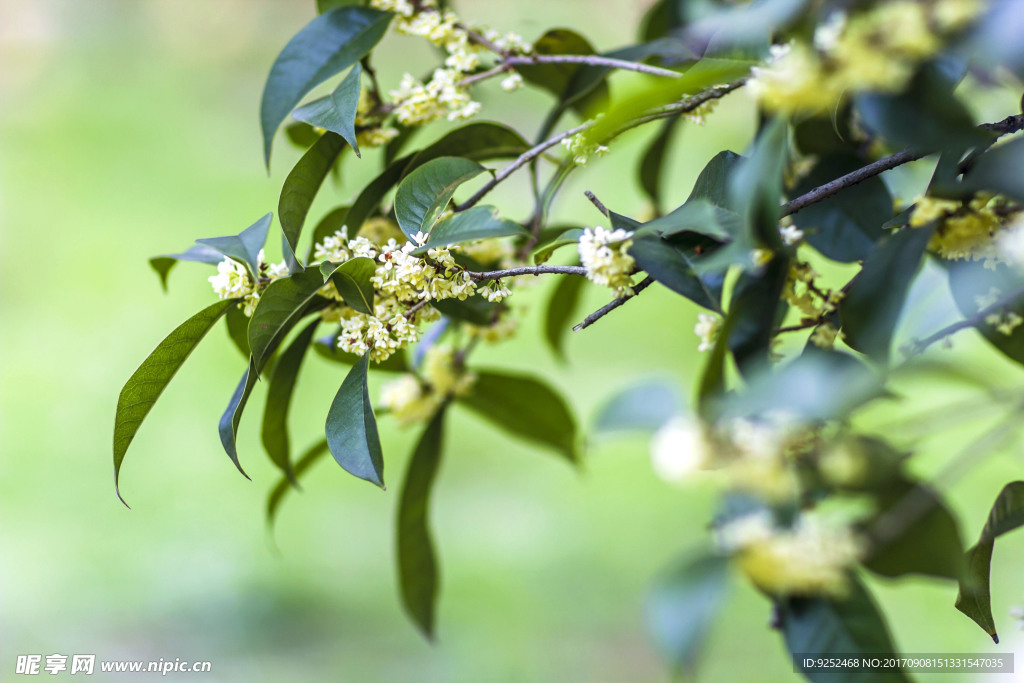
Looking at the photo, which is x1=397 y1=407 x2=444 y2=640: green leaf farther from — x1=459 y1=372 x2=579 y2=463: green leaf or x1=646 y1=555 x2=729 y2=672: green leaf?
x1=646 y1=555 x2=729 y2=672: green leaf

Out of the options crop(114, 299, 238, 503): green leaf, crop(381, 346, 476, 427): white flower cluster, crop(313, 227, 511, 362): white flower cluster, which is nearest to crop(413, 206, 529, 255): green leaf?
crop(313, 227, 511, 362): white flower cluster

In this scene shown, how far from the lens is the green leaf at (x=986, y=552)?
28cm

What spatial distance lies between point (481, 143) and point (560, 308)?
0.60ft

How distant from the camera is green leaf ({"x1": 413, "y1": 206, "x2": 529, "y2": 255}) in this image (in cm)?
28

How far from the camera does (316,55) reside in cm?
38

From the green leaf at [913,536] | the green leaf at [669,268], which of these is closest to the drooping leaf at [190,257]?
the green leaf at [669,268]

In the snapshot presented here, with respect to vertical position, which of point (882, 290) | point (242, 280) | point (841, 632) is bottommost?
point (841, 632)

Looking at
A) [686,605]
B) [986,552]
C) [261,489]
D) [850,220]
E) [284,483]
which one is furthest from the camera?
[261,489]

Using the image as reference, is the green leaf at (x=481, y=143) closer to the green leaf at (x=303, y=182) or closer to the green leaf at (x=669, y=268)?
the green leaf at (x=303, y=182)

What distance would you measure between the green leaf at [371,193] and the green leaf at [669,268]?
0.55ft

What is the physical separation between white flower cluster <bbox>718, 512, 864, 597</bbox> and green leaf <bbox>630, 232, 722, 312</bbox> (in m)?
0.09

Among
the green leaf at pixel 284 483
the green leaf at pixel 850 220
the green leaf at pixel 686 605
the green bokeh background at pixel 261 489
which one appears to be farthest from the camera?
Answer: the green bokeh background at pixel 261 489

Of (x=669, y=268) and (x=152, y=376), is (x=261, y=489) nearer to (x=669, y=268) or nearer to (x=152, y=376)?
(x=152, y=376)

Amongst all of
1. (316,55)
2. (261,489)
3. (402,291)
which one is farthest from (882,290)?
(261,489)
